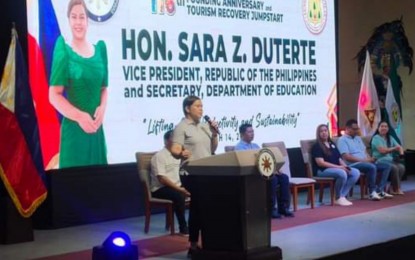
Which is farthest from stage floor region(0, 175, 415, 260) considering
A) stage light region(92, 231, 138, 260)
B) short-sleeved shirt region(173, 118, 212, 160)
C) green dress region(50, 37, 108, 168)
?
stage light region(92, 231, 138, 260)

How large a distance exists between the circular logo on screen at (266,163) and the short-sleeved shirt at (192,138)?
83 centimetres

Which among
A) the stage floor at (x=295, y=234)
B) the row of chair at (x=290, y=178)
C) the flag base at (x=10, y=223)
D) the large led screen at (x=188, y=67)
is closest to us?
the stage floor at (x=295, y=234)

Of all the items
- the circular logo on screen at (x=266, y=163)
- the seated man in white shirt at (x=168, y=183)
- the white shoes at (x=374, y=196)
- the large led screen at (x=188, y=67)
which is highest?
the large led screen at (x=188, y=67)

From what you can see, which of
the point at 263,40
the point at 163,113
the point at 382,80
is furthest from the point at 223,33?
the point at 382,80

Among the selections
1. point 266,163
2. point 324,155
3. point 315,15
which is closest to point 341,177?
point 324,155

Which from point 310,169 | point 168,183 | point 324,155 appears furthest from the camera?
point 310,169

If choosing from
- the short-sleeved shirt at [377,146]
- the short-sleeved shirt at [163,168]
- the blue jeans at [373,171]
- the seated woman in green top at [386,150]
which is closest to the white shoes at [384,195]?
the blue jeans at [373,171]

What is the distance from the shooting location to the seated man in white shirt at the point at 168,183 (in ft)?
28.2

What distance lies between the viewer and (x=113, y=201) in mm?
10133

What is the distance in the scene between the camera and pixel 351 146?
11.6 m

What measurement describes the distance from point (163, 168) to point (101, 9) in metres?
2.30

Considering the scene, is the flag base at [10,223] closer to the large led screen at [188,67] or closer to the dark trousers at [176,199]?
the large led screen at [188,67]

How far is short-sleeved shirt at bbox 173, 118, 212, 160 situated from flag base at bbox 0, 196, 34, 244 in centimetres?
204

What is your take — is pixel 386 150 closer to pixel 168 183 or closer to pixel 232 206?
pixel 168 183
